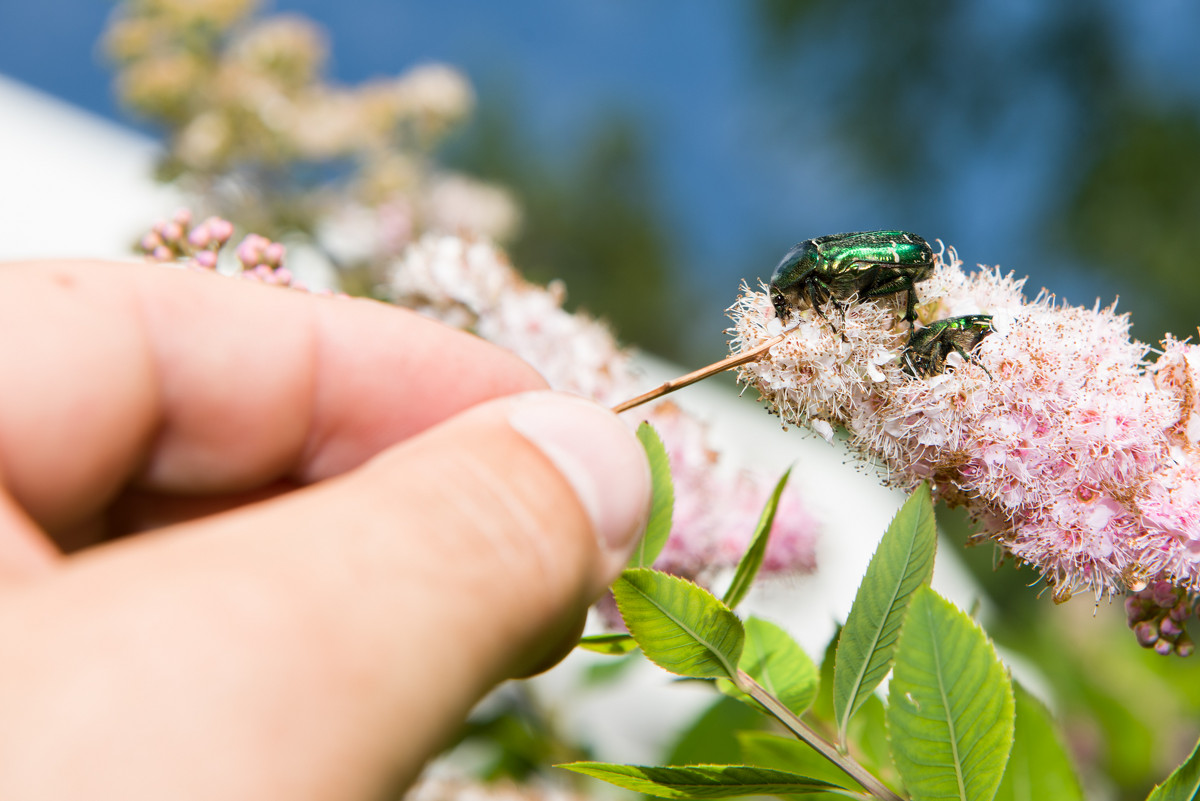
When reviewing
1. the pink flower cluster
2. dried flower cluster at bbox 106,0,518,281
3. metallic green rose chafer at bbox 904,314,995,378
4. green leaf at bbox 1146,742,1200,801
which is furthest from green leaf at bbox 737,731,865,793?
dried flower cluster at bbox 106,0,518,281

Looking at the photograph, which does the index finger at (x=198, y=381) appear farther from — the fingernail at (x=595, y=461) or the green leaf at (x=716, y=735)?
the green leaf at (x=716, y=735)

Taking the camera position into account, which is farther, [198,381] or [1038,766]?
[1038,766]

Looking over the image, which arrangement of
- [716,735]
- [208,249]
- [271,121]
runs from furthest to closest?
[271,121] → [716,735] → [208,249]

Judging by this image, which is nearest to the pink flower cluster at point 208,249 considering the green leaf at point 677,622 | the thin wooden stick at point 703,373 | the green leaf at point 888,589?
the thin wooden stick at point 703,373

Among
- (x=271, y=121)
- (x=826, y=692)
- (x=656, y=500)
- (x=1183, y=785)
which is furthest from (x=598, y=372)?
(x=271, y=121)

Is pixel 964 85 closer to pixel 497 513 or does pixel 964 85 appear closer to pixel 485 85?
pixel 485 85

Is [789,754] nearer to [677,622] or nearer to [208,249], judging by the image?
[677,622]
